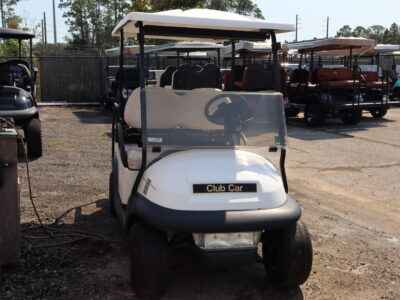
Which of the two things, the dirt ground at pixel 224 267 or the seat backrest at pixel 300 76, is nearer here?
the dirt ground at pixel 224 267

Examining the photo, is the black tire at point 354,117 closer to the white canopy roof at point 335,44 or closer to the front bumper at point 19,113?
the white canopy roof at point 335,44

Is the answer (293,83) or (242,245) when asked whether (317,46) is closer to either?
(293,83)

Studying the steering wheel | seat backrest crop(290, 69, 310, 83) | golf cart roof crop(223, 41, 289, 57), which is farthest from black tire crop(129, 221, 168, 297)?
seat backrest crop(290, 69, 310, 83)

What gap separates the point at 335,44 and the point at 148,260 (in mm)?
10025

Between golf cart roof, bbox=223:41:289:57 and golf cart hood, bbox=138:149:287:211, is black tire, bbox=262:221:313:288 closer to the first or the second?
golf cart hood, bbox=138:149:287:211

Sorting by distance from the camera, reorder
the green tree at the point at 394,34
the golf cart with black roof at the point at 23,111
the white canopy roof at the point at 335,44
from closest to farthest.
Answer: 1. the golf cart with black roof at the point at 23,111
2. the white canopy roof at the point at 335,44
3. the green tree at the point at 394,34

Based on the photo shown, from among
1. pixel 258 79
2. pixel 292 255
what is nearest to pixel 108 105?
pixel 258 79

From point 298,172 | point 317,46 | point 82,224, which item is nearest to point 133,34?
point 82,224

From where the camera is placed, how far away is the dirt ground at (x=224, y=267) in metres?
3.30

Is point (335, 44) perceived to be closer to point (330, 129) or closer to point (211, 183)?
→ point (330, 129)

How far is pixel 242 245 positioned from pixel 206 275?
69 cm

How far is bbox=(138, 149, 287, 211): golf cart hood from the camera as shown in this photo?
9.53 feet

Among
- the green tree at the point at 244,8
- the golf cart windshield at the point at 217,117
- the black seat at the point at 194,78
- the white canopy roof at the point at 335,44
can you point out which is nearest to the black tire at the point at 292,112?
the white canopy roof at the point at 335,44

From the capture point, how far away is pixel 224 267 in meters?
3.06
